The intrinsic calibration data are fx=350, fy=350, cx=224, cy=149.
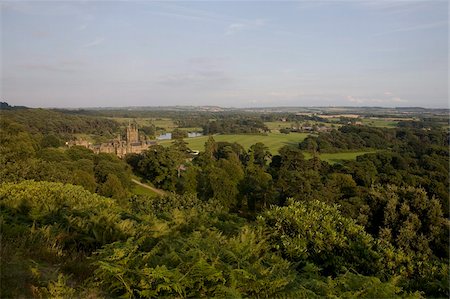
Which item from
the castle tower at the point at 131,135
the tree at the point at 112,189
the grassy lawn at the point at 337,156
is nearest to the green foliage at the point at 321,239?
the tree at the point at 112,189

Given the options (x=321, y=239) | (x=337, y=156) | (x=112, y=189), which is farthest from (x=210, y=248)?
(x=337, y=156)

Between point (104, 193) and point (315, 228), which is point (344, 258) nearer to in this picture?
point (315, 228)

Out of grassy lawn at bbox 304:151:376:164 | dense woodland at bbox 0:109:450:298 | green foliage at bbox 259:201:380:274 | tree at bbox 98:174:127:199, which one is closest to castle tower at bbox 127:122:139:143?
grassy lawn at bbox 304:151:376:164

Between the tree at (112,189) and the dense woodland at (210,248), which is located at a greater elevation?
the dense woodland at (210,248)

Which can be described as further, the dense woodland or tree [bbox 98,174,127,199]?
tree [bbox 98,174,127,199]

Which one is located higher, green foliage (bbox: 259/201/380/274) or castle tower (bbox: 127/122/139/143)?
castle tower (bbox: 127/122/139/143)

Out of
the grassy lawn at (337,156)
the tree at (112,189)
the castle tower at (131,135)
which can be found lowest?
the grassy lawn at (337,156)

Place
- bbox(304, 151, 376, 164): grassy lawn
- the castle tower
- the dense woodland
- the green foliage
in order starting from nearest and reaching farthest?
the dense woodland → the green foliage → bbox(304, 151, 376, 164): grassy lawn → the castle tower

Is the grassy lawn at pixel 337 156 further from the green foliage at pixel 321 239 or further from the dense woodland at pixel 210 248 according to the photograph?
the green foliage at pixel 321 239

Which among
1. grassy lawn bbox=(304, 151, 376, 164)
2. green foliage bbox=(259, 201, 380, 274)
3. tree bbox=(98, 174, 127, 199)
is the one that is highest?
green foliage bbox=(259, 201, 380, 274)

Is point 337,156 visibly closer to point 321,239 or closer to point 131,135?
point 131,135

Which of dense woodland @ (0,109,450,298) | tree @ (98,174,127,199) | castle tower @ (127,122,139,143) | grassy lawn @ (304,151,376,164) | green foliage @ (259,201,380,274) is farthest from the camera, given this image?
castle tower @ (127,122,139,143)

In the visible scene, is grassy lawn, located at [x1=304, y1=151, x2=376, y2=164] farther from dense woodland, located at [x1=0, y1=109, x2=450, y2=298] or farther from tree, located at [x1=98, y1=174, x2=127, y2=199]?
tree, located at [x1=98, y1=174, x2=127, y2=199]
